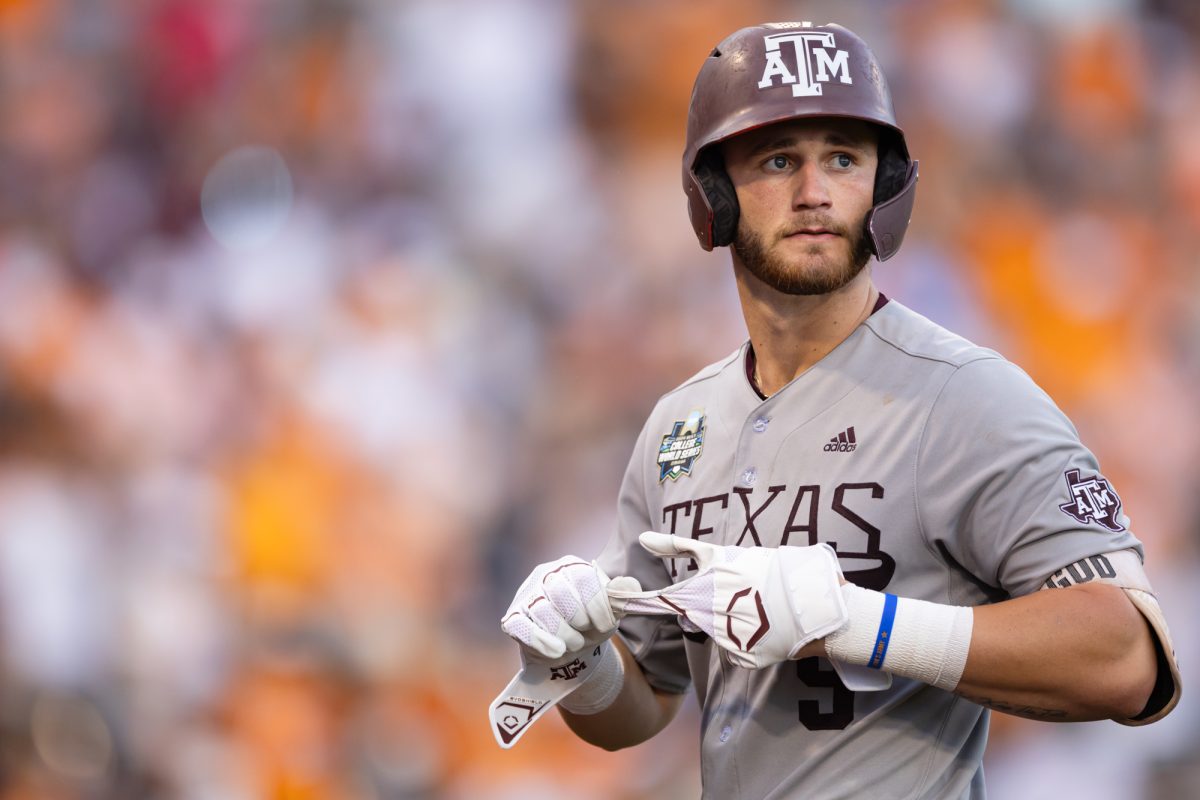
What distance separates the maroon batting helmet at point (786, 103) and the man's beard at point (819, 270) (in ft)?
0.13

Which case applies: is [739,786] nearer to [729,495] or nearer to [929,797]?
[929,797]

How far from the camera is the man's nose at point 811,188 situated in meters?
2.27

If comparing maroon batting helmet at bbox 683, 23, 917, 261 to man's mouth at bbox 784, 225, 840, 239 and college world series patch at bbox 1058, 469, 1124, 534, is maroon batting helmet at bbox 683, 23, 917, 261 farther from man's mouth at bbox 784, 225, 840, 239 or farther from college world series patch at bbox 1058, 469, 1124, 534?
college world series patch at bbox 1058, 469, 1124, 534

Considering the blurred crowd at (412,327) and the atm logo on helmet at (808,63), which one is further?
the blurred crowd at (412,327)

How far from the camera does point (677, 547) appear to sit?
6.81 ft

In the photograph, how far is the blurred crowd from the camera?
16.5 ft

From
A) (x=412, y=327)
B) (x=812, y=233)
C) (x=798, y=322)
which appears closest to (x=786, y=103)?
(x=812, y=233)

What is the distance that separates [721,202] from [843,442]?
52 centimetres

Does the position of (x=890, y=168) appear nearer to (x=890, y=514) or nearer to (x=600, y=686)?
(x=890, y=514)

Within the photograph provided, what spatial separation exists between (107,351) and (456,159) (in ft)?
5.52

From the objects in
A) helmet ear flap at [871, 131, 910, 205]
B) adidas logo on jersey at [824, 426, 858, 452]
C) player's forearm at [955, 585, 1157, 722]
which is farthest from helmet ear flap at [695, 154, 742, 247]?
player's forearm at [955, 585, 1157, 722]

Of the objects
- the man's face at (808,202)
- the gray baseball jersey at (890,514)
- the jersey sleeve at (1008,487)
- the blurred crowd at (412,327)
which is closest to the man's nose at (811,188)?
the man's face at (808,202)

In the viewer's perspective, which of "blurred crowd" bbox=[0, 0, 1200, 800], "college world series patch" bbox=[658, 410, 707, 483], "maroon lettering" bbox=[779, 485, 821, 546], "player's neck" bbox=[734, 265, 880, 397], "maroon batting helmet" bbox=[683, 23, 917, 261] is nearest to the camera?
"maroon lettering" bbox=[779, 485, 821, 546]

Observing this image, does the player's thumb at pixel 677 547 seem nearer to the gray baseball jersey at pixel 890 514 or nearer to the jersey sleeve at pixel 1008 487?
the gray baseball jersey at pixel 890 514
